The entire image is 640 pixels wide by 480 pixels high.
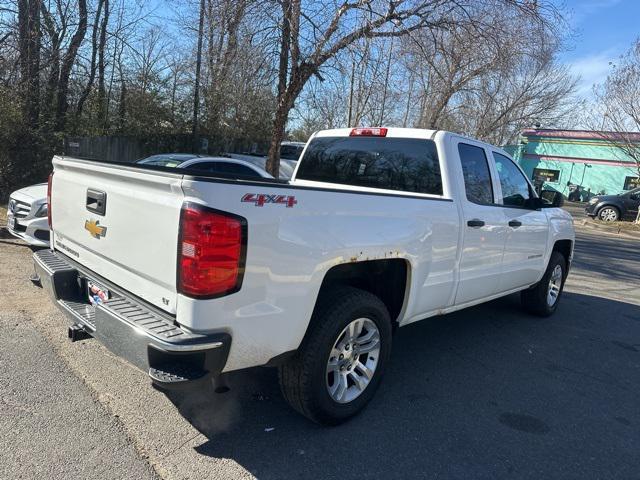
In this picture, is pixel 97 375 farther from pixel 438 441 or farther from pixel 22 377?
pixel 438 441

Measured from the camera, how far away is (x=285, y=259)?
260cm

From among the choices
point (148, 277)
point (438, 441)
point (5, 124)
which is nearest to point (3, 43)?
point (5, 124)

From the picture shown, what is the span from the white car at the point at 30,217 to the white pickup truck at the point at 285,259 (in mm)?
2634

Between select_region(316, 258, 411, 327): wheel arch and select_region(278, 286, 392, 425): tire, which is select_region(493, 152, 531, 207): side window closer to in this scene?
select_region(316, 258, 411, 327): wheel arch

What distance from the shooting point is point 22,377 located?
350 centimetres

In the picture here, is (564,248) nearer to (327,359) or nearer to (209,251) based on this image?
(327,359)

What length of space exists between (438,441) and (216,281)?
1.83 meters

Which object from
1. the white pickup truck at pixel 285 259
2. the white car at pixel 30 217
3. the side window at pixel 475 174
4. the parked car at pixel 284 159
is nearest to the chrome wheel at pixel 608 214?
the parked car at pixel 284 159

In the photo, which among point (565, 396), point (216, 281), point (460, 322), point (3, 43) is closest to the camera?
point (216, 281)

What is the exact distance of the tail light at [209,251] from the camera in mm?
2318

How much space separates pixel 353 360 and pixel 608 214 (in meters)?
22.6

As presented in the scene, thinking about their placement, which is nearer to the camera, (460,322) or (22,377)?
(22,377)

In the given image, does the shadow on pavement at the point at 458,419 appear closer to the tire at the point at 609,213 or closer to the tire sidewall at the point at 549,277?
the tire sidewall at the point at 549,277

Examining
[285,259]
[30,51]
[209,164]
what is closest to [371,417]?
[285,259]
